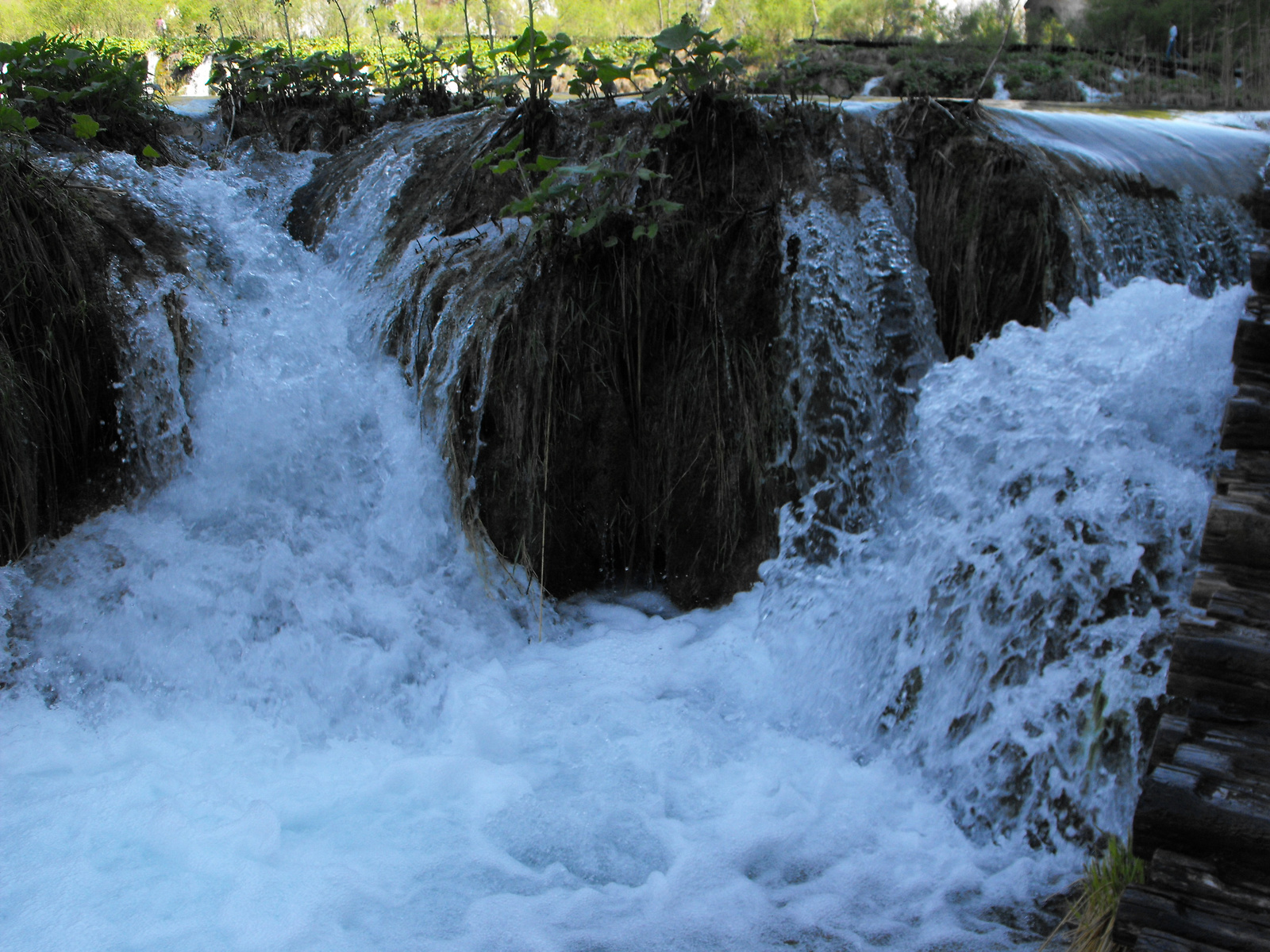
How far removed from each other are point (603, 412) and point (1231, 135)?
4.36m

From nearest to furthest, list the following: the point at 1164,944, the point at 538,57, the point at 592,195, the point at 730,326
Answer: the point at 1164,944 < the point at 730,326 < the point at 592,195 < the point at 538,57

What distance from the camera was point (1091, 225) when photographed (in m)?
3.63

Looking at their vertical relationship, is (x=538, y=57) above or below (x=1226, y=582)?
above

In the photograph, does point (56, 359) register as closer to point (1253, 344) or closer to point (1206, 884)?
point (1206, 884)

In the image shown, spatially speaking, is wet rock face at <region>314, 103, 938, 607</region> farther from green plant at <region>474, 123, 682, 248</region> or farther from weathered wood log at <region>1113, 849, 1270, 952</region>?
weathered wood log at <region>1113, 849, 1270, 952</region>

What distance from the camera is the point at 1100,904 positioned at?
168 centimetres

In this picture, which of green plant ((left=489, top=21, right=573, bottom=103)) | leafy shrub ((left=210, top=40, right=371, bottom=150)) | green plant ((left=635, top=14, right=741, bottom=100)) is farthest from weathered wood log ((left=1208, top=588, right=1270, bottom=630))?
leafy shrub ((left=210, top=40, right=371, bottom=150))

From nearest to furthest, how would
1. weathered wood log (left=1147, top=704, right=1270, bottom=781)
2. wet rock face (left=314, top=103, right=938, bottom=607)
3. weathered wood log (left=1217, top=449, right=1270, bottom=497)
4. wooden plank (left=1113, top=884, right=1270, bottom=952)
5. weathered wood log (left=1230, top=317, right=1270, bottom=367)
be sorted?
wooden plank (left=1113, top=884, right=1270, bottom=952)
weathered wood log (left=1147, top=704, right=1270, bottom=781)
weathered wood log (left=1217, top=449, right=1270, bottom=497)
weathered wood log (left=1230, top=317, right=1270, bottom=367)
wet rock face (left=314, top=103, right=938, bottom=607)

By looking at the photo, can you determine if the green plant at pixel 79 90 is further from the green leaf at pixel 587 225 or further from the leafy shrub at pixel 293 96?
the green leaf at pixel 587 225

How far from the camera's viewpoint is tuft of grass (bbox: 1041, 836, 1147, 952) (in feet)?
5.33

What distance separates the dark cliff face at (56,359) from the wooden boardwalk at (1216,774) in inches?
126

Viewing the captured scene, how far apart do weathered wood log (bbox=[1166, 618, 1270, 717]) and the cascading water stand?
16.2 inches

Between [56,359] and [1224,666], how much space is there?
3443mm

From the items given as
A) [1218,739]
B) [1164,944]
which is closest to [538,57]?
[1218,739]
